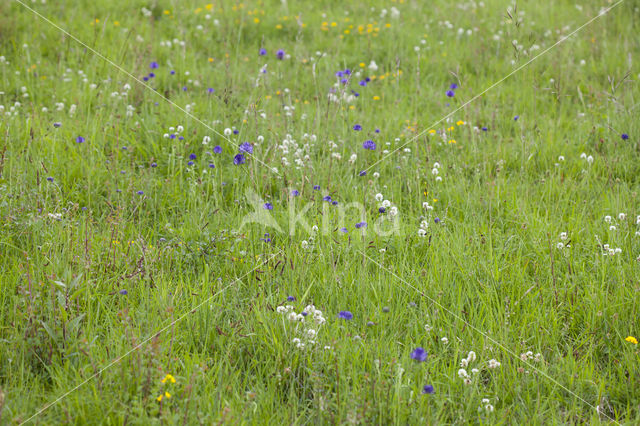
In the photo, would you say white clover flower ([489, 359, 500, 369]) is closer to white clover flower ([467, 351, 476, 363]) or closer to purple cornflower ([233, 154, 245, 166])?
white clover flower ([467, 351, 476, 363])

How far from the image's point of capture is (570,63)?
5586 mm

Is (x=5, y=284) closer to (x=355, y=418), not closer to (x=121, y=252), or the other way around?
(x=121, y=252)

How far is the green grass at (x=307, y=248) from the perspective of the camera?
6.95 feet

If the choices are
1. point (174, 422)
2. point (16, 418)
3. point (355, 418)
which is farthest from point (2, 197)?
point (355, 418)

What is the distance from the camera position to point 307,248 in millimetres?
2924

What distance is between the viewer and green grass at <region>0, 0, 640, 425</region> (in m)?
2.12

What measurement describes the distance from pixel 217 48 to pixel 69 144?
268 cm

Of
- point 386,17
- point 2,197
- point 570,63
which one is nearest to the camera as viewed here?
point 2,197
